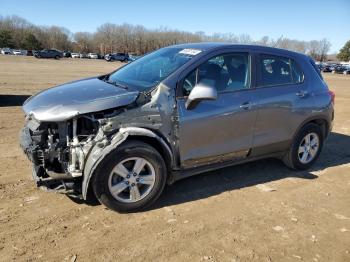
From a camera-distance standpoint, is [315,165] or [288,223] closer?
[288,223]

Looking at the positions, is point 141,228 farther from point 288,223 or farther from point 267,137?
point 267,137

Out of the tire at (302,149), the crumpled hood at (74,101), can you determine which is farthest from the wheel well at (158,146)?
the tire at (302,149)

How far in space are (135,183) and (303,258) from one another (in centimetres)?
188

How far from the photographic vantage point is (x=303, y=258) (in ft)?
11.8

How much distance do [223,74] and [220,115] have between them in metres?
0.55

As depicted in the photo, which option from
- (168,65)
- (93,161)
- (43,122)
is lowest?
(93,161)

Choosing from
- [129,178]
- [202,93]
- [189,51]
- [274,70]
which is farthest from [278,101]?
[129,178]

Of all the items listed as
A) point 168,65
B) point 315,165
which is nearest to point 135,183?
point 168,65

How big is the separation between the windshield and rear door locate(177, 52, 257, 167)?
28 centimetres

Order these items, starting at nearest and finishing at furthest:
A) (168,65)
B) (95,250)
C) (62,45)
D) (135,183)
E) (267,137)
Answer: (95,250) → (135,183) → (168,65) → (267,137) → (62,45)

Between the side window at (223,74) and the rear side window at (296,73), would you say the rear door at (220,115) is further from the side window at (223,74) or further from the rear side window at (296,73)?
the rear side window at (296,73)

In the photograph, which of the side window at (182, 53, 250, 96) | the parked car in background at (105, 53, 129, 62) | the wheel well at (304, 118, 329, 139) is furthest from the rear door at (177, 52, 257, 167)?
the parked car in background at (105, 53, 129, 62)

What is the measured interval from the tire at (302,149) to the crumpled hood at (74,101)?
2.78m

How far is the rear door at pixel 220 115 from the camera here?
14.5 feet
